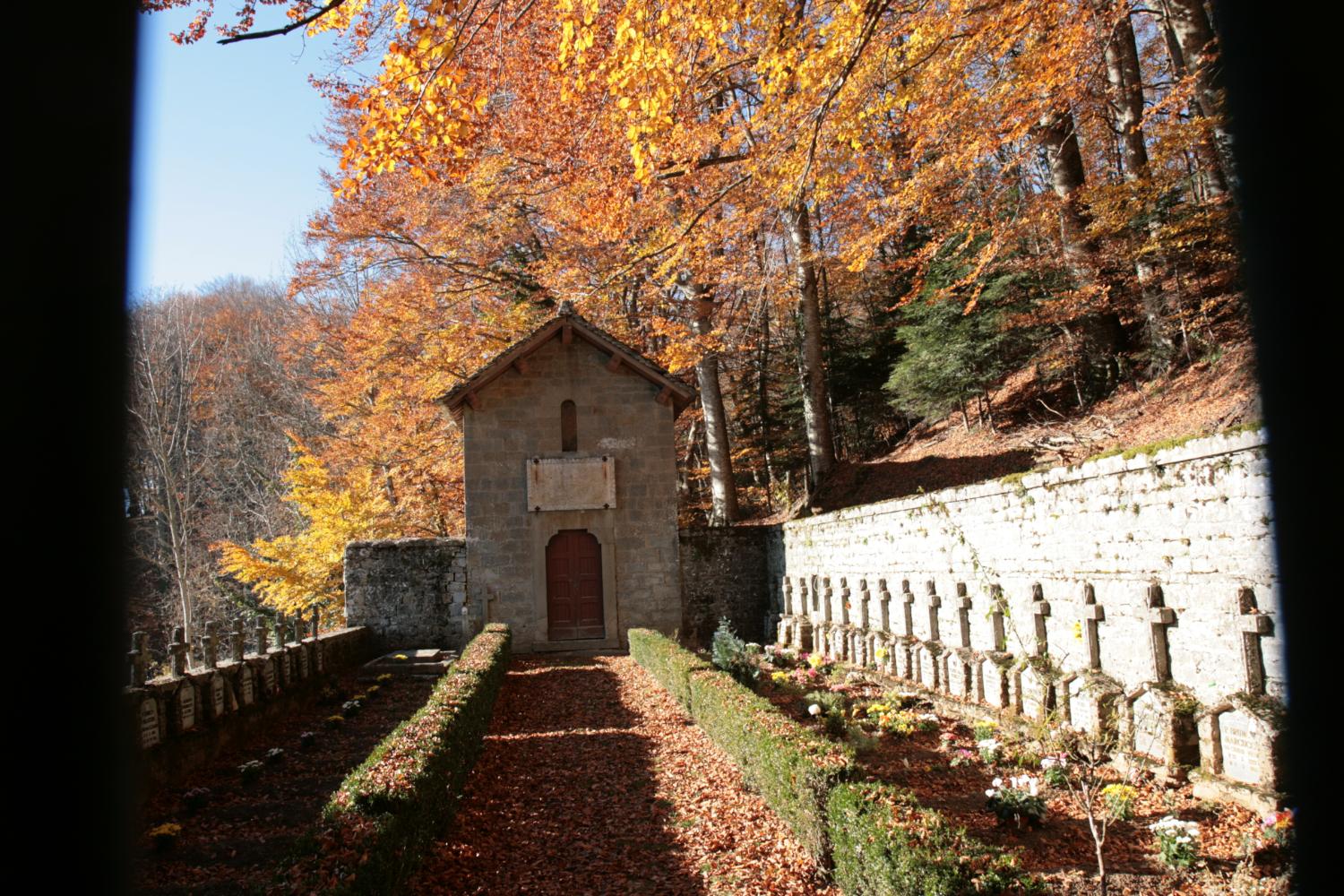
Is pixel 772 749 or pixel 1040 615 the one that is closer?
pixel 772 749

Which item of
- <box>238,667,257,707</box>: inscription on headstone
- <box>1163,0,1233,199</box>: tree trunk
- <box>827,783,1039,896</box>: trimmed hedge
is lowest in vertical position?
<box>827,783,1039,896</box>: trimmed hedge

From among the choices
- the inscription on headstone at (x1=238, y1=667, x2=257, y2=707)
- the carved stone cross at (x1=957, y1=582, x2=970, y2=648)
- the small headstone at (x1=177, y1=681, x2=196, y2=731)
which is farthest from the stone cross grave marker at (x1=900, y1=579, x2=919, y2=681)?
the small headstone at (x1=177, y1=681, x2=196, y2=731)

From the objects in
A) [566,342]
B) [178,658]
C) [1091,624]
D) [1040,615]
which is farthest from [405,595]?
[1091,624]

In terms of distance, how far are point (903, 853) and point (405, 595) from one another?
14.2 m

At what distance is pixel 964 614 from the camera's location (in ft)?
31.4

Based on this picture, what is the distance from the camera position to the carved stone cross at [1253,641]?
553 cm

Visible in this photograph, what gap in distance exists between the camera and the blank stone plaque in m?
16.9

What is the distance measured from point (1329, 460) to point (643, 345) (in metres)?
22.0

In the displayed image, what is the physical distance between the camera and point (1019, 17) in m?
9.80

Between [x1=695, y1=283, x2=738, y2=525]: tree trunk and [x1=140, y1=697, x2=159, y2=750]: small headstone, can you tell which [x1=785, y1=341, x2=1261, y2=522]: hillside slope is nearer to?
[x1=695, y1=283, x2=738, y2=525]: tree trunk

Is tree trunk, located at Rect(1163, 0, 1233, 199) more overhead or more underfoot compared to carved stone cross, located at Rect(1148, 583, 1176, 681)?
more overhead

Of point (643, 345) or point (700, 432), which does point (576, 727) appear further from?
point (700, 432)

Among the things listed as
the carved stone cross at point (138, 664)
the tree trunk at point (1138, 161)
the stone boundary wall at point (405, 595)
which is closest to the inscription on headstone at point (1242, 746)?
the carved stone cross at point (138, 664)

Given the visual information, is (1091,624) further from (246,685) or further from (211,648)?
(246,685)
